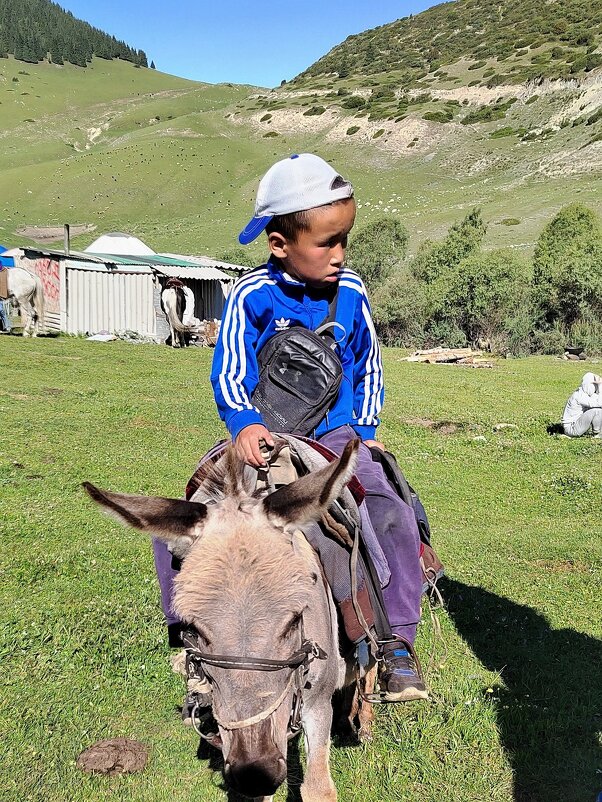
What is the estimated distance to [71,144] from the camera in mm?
113250

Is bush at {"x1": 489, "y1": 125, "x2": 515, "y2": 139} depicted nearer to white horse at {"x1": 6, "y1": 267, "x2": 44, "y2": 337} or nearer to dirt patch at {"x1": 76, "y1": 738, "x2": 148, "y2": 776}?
white horse at {"x1": 6, "y1": 267, "x2": 44, "y2": 337}

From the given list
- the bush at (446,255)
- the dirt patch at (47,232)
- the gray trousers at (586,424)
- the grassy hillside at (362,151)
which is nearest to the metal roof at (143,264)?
the bush at (446,255)

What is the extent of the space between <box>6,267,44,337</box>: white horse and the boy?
22779 mm

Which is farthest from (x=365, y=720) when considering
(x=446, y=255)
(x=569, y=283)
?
(x=446, y=255)

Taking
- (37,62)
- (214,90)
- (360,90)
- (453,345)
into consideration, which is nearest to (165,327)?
(453,345)

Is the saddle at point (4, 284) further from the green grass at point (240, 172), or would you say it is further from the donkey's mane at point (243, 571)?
the green grass at point (240, 172)

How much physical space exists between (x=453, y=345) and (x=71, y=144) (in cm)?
10609

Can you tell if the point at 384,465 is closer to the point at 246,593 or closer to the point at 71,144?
the point at 246,593

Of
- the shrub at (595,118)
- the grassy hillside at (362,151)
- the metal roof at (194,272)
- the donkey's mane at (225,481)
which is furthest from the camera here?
the shrub at (595,118)

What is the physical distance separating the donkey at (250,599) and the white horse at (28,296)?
2367 centimetres

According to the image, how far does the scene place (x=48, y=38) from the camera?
175 metres

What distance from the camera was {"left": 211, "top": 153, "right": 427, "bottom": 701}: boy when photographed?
2.80 m

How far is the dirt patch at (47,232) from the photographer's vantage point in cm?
6322

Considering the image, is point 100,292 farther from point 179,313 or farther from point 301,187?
point 301,187
